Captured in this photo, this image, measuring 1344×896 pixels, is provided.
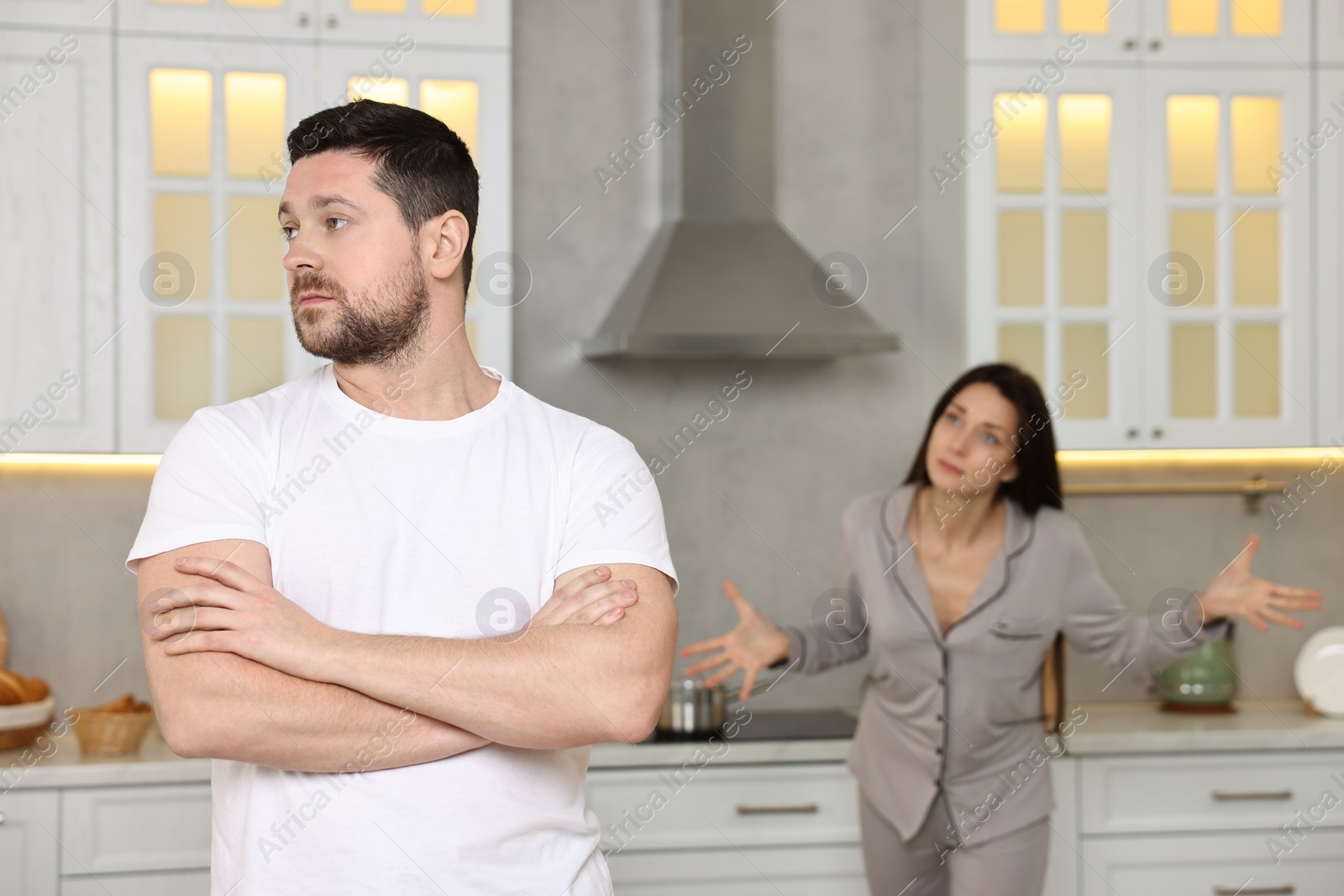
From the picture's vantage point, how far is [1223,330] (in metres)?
2.96

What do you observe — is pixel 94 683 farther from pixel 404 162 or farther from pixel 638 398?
pixel 404 162

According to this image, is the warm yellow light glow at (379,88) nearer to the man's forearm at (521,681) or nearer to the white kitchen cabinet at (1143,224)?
the white kitchen cabinet at (1143,224)

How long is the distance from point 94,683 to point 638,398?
58.0 inches

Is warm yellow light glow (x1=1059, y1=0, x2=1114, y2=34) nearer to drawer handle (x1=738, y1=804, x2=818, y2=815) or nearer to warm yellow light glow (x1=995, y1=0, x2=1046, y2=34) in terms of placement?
warm yellow light glow (x1=995, y1=0, x2=1046, y2=34)

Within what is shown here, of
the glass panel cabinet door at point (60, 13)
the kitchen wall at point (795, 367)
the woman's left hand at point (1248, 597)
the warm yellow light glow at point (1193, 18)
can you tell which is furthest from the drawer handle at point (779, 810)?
the glass panel cabinet door at point (60, 13)


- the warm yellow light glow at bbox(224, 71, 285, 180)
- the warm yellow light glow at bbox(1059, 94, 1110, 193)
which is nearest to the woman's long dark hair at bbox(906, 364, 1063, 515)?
the warm yellow light glow at bbox(1059, 94, 1110, 193)

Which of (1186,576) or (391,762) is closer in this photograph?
(391,762)

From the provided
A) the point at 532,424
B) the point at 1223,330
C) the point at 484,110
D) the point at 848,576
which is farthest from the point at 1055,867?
the point at 484,110

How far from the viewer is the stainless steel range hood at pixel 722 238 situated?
108 inches

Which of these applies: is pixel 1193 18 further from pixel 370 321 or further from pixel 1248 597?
pixel 370 321

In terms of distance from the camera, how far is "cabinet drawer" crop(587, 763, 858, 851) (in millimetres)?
2564

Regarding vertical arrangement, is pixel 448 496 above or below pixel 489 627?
above

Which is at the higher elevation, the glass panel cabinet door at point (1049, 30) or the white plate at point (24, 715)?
the glass panel cabinet door at point (1049, 30)

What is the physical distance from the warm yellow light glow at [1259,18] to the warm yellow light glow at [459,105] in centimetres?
186
